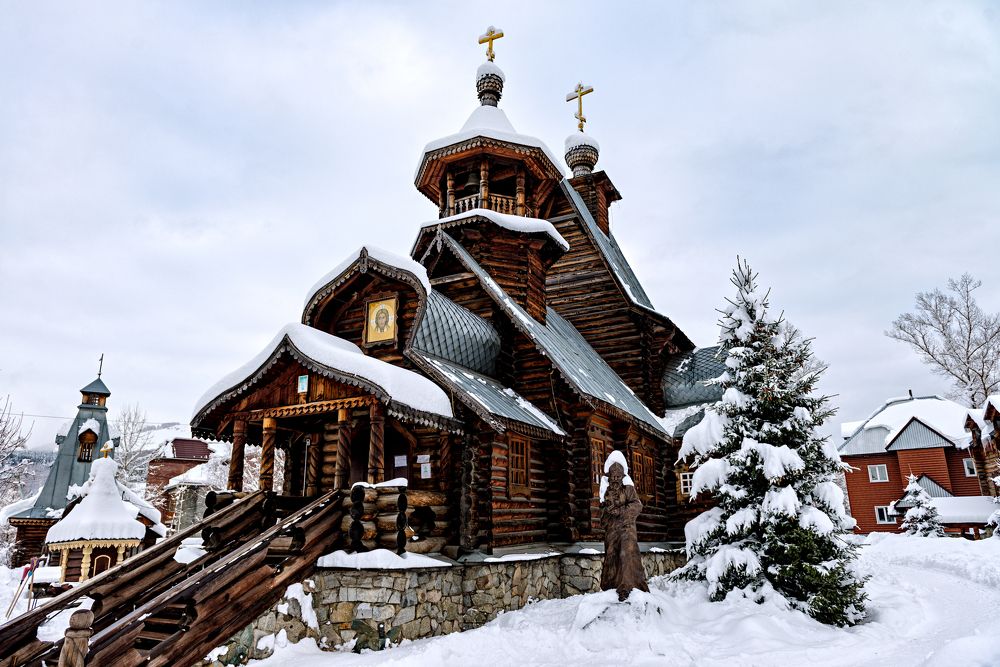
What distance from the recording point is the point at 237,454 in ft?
36.2

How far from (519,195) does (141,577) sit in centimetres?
1291

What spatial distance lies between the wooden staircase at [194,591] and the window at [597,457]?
6.28 meters

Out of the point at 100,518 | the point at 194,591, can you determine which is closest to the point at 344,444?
the point at 194,591

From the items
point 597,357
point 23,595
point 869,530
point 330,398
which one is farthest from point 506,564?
point 869,530

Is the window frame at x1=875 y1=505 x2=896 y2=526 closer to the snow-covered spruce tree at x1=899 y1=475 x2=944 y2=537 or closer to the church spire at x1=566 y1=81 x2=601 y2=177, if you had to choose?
the snow-covered spruce tree at x1=899 y1=475 x2=944 y2=537

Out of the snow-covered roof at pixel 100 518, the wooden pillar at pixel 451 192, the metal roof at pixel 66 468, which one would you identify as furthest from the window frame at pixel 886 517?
the metal roof at pixel 66 468

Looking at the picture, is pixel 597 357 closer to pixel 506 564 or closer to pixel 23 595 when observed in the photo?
pixel 506 564

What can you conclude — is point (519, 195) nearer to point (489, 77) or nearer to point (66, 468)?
point (489, 77)

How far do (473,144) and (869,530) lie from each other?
105 ft

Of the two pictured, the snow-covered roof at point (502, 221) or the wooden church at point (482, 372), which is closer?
the wooden church at point (482, 372)

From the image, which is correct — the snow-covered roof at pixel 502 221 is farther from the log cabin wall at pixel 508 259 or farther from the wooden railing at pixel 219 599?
the wooden railing at pixel 219 599

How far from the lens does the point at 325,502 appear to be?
31.4 ft

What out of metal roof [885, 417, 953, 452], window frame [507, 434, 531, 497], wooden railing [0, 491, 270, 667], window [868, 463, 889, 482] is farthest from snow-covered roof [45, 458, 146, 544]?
metal roof [885, 417, 953, 452]

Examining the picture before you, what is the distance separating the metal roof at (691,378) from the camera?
19.9 metres
